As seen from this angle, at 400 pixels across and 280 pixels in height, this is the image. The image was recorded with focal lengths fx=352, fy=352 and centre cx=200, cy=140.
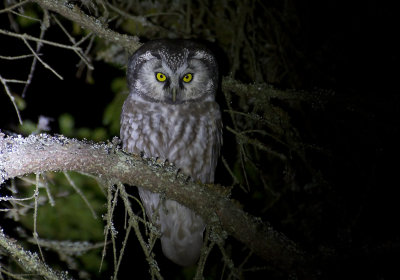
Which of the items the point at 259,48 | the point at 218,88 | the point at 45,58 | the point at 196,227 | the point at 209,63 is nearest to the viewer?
the point at 209,63

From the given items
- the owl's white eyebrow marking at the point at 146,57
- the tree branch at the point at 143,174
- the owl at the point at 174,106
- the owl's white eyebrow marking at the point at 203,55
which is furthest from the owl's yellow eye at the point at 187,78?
the tree branch at the point at 143,174

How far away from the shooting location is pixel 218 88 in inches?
109

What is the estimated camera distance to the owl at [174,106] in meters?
2.49

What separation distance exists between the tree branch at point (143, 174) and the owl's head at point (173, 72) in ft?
2.90

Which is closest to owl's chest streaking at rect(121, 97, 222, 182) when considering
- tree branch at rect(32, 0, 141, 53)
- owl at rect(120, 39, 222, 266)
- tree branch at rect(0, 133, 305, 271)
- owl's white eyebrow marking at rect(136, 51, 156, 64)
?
owl at rect(120, 39, 222, 266)

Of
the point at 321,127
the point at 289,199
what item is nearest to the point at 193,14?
the point at 321,127

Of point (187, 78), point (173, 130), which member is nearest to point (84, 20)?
point (187, 78)

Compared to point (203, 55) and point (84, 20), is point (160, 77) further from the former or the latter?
point (84, 20)

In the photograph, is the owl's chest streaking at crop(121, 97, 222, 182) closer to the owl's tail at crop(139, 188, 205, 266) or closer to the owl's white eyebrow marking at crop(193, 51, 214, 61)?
the owl's white eyebrow marking at crop(193, 51, 214, 61)

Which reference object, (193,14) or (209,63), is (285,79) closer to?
(193,14)

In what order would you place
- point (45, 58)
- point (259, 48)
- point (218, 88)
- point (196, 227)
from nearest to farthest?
point (218, 88) → point (196, 227) → point (259, 48) → point (45, 58)

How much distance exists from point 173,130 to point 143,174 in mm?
908

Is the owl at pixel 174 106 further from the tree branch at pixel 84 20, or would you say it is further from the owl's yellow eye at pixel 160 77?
the tree branch at pixel 84 20

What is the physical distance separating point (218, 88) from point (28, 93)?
2.03m
